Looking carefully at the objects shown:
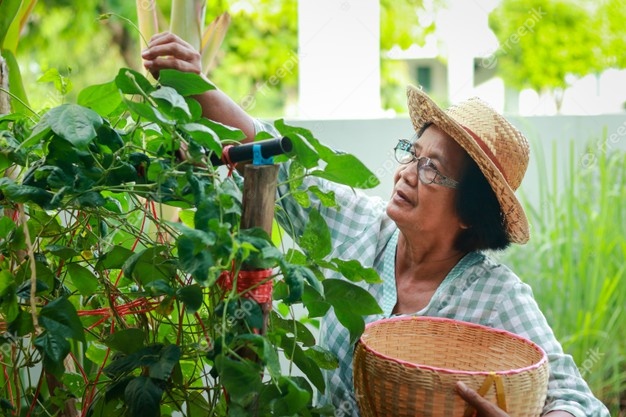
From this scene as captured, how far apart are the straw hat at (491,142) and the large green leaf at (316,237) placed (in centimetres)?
51

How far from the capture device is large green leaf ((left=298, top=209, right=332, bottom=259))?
1.04m

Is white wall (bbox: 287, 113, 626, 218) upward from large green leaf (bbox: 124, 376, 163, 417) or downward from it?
upward

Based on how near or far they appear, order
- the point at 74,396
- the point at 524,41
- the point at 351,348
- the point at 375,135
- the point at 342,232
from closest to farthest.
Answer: the point at 74,396 → the point at 351,348 → the point at 342,232 → the point at 375,135 → the point at 524,41

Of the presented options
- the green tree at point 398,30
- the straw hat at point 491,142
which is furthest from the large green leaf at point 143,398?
the green tree at point 398,30

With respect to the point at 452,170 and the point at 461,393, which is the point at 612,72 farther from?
the point at 461,393

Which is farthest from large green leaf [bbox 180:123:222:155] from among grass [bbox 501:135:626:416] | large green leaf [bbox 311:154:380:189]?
grass [bbox 501:135:626:416]

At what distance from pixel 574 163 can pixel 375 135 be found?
70 cm

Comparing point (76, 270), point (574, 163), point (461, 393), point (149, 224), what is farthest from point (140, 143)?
point (574, 163)

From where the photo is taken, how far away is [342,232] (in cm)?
159

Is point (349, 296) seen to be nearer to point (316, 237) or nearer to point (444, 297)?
point (316, 237)

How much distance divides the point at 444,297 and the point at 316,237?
1.76 feet

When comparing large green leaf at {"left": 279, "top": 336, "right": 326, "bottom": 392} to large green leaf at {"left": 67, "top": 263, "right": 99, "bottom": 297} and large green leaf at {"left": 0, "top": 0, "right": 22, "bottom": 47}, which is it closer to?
large green leaf at {"left": 67, "top": 263, "right": 99, "bottom": 297}

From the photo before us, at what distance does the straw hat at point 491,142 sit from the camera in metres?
Result: 1.47

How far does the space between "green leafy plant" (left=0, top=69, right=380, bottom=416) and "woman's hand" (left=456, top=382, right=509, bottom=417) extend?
0.49ft
